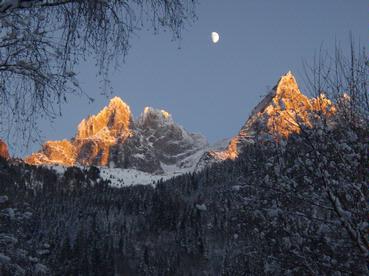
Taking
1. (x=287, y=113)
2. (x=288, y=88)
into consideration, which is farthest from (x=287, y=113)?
(x=288, y=88)

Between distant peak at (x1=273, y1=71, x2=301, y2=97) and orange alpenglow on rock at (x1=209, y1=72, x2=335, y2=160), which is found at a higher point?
distant peak at (x1=273, y1=71, x2=301, y2=97)

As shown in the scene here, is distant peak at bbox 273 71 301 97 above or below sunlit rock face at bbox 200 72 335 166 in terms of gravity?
above

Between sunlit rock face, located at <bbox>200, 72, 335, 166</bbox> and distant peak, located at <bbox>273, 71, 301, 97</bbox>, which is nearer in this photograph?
sunlit rock face, located at <bbox>200, 72, 335, 166</bbox>

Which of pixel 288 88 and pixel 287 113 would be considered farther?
pixel 288 88

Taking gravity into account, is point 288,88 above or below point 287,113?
above

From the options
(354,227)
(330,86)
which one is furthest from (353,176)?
(330,86)

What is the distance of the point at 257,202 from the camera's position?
9.41 metres

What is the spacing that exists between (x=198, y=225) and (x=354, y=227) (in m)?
181

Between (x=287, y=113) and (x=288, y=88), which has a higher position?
(x=288, y=88)

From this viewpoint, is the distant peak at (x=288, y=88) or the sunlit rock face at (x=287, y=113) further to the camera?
the distant peak at (x=288, y=88)

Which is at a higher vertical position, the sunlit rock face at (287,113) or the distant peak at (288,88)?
the distant peak at (288,88)

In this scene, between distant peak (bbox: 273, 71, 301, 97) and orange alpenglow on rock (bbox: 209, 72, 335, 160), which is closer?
orange alpenglow on rock (bbox: 209, 72, 335, 160)

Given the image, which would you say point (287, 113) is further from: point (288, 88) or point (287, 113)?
point (288, 88)

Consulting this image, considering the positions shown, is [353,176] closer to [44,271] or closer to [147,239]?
[44,271]
